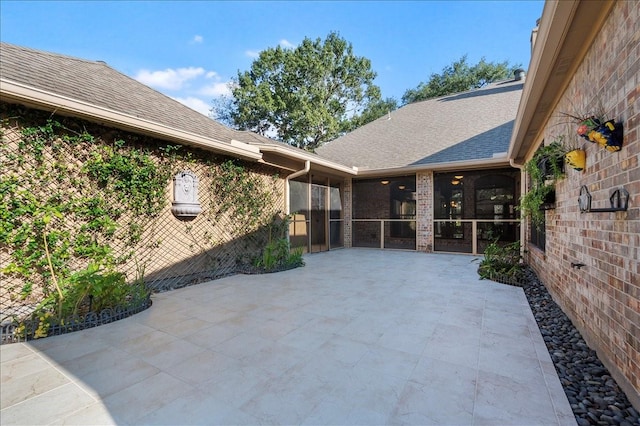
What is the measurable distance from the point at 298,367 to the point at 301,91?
19.5m

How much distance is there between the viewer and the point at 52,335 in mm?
2826

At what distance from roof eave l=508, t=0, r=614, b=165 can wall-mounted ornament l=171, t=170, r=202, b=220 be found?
506cm

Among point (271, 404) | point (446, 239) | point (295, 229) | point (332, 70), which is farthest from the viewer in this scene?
point (332, 70)

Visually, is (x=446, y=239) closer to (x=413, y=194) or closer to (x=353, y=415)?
(x=413, y=194)

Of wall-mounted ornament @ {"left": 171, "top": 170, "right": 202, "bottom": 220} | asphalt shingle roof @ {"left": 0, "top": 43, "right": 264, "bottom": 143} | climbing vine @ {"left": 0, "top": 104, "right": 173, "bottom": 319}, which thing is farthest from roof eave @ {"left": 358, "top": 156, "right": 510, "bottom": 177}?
climbing vine @ {"left": 0, "top": 104, "right": 173, "bottom": 319}

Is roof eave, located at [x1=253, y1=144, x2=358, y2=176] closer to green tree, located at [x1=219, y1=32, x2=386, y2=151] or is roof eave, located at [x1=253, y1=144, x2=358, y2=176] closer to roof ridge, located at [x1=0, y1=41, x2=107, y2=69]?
roof ridge, located at [x1=0, y1=41, x2=107, y2=69]

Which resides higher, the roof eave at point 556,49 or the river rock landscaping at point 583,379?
the roof eave at point 556,49

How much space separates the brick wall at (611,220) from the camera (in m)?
1.70

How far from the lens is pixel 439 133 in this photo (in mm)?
9555

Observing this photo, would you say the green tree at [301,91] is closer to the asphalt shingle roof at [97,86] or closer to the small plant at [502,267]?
the asphalt shingle roof at [97,86]

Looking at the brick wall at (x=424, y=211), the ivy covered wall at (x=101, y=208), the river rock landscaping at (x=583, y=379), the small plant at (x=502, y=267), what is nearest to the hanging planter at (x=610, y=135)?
the river rock landscaping at (x=583, y=379)

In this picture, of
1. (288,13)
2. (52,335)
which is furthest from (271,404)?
(288,13)

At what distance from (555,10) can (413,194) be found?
759 centimetres

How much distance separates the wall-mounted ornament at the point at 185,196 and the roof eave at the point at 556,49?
506 centimetres
